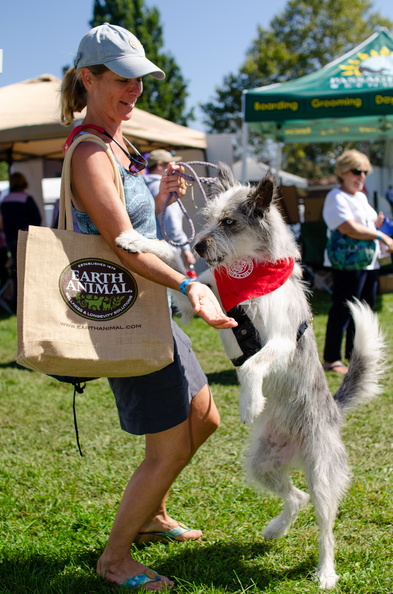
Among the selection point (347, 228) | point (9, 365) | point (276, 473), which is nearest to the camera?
point (276, 473)

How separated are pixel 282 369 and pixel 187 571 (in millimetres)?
1072

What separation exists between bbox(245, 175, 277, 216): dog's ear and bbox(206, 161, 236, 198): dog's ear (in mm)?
326

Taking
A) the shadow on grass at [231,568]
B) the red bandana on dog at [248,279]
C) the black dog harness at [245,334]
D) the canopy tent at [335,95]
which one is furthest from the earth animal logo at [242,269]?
the canopy tent at [335,95]

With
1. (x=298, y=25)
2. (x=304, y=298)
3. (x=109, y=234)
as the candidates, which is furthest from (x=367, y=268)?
A: (x=298, y=25)

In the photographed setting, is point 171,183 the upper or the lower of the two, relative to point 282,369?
upper

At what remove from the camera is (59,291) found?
2.05 m

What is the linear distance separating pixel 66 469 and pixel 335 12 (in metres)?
43.3

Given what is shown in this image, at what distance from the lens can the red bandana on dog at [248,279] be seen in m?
2.58

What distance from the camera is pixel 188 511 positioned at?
3260 mm

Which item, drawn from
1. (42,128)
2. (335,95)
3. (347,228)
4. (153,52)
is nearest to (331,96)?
(335,95)

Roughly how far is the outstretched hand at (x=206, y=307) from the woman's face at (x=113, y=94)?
78 centimetres

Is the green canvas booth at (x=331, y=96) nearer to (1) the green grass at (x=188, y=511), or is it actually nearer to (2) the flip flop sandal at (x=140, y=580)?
(1) the green grass at (x=188, y=511)

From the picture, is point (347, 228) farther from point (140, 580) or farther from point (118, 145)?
point (140, 580)

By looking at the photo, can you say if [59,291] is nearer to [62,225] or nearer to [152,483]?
[62,225]
